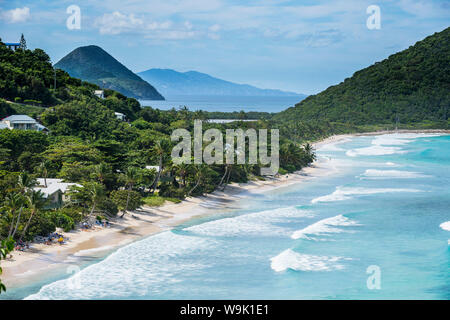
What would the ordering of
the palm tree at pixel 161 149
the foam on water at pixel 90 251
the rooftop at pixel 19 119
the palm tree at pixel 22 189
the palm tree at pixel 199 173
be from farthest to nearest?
1. the rooftop at pixel 19 119
2. the palm tree at pixel 199 173
3. the palm tree at pixel 161 149
4. the foam on water at pixel 90 251
5. the palm tree at pixel 22 189

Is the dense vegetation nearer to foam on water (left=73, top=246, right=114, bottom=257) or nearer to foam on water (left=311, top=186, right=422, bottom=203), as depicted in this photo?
foam on water (left=73, top=246, right=114, bottom=257)

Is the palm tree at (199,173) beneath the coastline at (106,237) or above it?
above

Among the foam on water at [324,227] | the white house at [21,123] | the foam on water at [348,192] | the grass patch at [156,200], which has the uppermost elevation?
the white house at [21,123]

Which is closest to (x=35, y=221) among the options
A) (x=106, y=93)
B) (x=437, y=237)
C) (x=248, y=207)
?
(x=248, y=207)

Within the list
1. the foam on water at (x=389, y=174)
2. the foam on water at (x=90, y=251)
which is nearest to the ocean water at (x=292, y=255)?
the foam on water at (x=90, y=251)

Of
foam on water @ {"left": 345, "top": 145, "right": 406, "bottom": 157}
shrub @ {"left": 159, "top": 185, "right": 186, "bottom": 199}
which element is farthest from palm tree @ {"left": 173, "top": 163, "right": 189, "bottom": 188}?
foam on water @ {"left": 345, "top": 145, "right": 406, "bottom": 157}

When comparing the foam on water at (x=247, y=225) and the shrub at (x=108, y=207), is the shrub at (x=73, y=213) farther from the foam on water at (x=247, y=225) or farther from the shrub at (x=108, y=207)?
the foam on water at (x=247, y=225)
